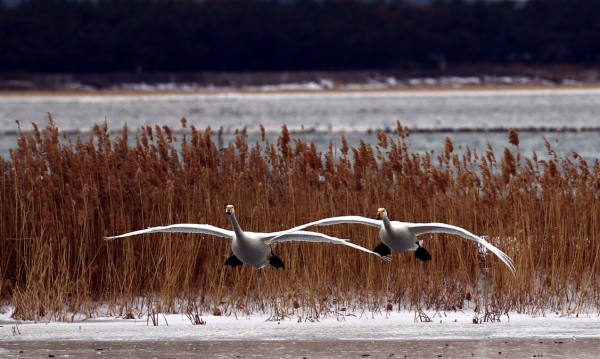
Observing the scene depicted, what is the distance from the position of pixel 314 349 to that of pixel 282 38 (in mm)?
116890

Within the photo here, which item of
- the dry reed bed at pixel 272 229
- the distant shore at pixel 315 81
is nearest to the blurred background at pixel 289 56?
the distant shore at pixel 315 81

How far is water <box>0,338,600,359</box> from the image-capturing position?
348 inches

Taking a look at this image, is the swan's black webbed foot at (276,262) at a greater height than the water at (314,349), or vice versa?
the swan's black webbed foot at (276,262)

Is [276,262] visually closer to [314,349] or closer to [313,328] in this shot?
[314,349]

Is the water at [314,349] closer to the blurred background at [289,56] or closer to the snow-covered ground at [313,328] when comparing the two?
the snow-covered ground at [313,328]

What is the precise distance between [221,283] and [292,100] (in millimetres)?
109414

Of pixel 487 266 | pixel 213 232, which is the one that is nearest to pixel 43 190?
pixel 213 232

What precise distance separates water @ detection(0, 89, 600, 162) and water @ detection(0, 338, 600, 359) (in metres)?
5.25

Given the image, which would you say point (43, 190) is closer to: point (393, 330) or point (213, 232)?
point (213, 232)

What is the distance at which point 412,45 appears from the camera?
123 m

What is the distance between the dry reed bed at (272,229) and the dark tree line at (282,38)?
10752 centimetres

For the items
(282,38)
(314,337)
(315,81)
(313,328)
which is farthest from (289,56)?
(314,337)

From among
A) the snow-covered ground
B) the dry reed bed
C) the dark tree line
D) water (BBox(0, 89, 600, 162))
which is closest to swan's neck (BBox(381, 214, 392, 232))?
the snow-covered ground

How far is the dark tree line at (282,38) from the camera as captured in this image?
389ft
